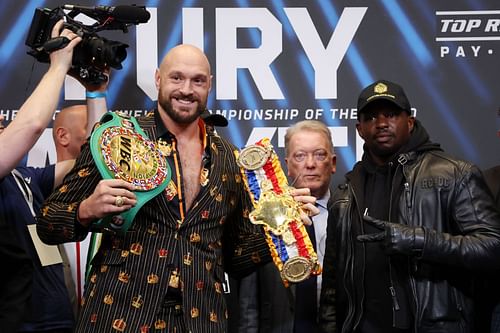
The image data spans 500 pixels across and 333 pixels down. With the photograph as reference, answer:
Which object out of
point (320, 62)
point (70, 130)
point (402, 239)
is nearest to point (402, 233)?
point (402, 239)

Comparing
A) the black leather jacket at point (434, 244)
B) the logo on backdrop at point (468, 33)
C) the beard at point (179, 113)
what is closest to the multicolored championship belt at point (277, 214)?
the beard at point (179, 113)

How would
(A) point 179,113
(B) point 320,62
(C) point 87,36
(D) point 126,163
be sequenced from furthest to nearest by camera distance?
(B) point 320,62
(C) point 87,36
(A) point 179,113
(D) point 126,163

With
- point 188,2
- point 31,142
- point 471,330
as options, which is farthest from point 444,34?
point 31,142

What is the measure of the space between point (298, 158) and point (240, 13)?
777mm

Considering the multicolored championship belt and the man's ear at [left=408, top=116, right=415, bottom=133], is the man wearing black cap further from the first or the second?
the multicolored championship belt

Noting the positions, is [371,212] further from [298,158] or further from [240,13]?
[240,13]

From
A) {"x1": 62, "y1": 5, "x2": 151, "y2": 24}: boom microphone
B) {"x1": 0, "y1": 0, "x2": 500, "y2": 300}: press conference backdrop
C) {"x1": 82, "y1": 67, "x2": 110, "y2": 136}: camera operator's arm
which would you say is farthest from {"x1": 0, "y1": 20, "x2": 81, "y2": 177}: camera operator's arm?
{"x1": 0, "y1": 0, "x2": 500, "y2": 300}: press conference backdrop

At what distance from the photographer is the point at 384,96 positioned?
3.03m

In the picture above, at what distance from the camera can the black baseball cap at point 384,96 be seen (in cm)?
303

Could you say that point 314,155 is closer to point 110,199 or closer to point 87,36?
point 87,36

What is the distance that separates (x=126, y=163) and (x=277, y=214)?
0.53 m

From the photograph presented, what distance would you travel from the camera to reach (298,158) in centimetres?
336

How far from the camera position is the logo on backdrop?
3.61 m

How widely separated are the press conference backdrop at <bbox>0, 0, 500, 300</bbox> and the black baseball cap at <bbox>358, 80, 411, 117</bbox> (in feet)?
1.64
